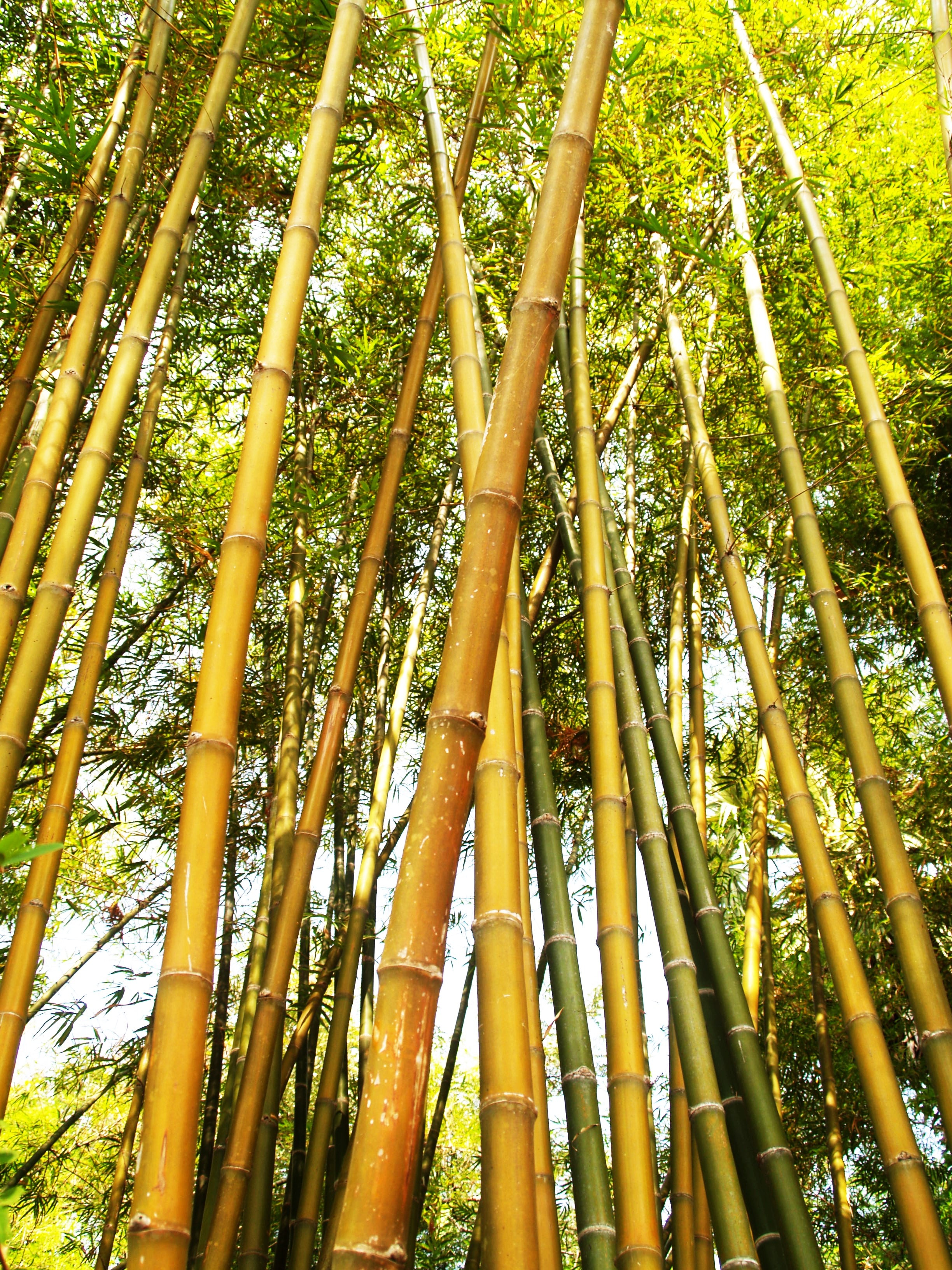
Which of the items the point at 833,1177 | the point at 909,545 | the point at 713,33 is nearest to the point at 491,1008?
the point at 909,545

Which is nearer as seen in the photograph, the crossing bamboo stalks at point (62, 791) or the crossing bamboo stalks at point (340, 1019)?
the crossing bamboo stalks at point (62, 791)

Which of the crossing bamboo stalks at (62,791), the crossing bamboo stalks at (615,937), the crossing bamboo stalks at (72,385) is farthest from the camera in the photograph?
the crossing bamboo stalks at (72,385)

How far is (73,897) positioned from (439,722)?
14.9ft

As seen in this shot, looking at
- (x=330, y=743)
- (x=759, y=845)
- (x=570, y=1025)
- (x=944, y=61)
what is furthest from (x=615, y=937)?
(x=944, y=61)

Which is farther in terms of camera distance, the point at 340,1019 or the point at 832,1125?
the point at 832,1125

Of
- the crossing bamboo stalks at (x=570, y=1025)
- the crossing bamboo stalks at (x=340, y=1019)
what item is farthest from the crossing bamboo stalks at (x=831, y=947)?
the crossing bamboo stalks at (x=340, y=1019)

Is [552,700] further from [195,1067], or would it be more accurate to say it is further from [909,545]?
[195,1067]

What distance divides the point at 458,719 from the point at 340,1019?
157 centimetres

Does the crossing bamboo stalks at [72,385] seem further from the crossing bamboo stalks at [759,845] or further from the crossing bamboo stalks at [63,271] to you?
the crossing bamboo stalks at [759,845]

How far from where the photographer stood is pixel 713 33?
356cm

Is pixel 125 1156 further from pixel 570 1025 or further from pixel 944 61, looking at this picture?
pixel 944 61

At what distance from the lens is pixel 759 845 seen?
3.25 meters

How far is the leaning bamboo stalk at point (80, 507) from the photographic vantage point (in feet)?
5.54

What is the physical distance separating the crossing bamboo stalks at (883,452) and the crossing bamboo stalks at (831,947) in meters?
0.08
